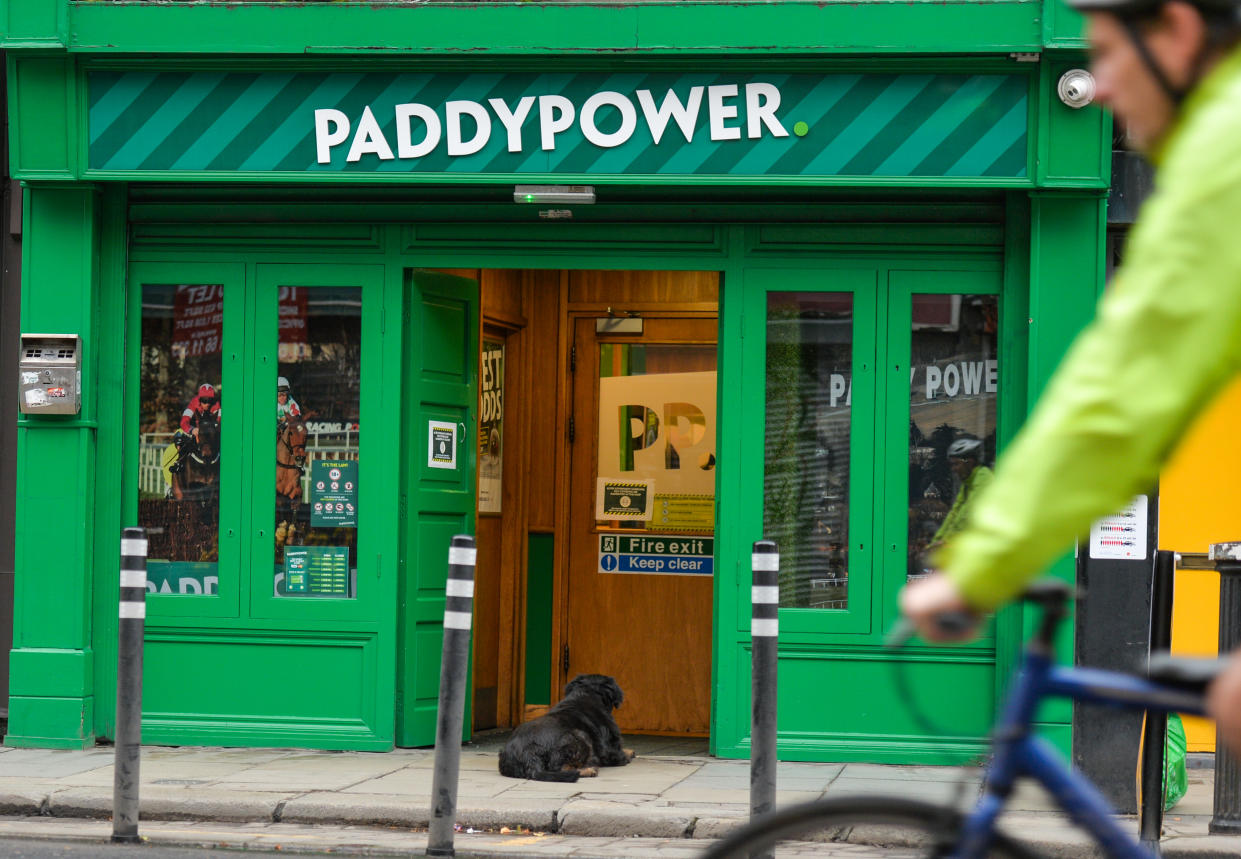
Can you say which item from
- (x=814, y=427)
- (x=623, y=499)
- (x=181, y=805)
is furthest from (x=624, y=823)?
(x=623, y=499)

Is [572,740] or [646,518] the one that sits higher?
[646,518]

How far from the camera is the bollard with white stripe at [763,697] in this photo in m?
5.92

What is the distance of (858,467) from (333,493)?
2979mm

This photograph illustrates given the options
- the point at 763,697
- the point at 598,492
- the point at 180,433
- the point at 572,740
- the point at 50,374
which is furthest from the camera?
the point at 598,492

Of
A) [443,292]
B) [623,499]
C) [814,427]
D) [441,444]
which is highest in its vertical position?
[443,292]

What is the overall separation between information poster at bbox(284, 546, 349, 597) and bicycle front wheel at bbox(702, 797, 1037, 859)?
Answer: 6.74 metres

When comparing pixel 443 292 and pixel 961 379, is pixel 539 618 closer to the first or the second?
pixel 443 292

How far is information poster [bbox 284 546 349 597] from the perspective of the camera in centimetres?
891

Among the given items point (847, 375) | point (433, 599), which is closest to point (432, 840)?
point (433, 599)

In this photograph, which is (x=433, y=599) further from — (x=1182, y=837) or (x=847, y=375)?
(x=1182, y=837)

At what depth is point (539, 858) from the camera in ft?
20.1

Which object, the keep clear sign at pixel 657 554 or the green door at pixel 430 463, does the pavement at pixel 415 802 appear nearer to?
the green door at pixel 430 463

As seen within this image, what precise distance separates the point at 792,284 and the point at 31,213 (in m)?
4.32

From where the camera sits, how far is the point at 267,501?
8.95 m
